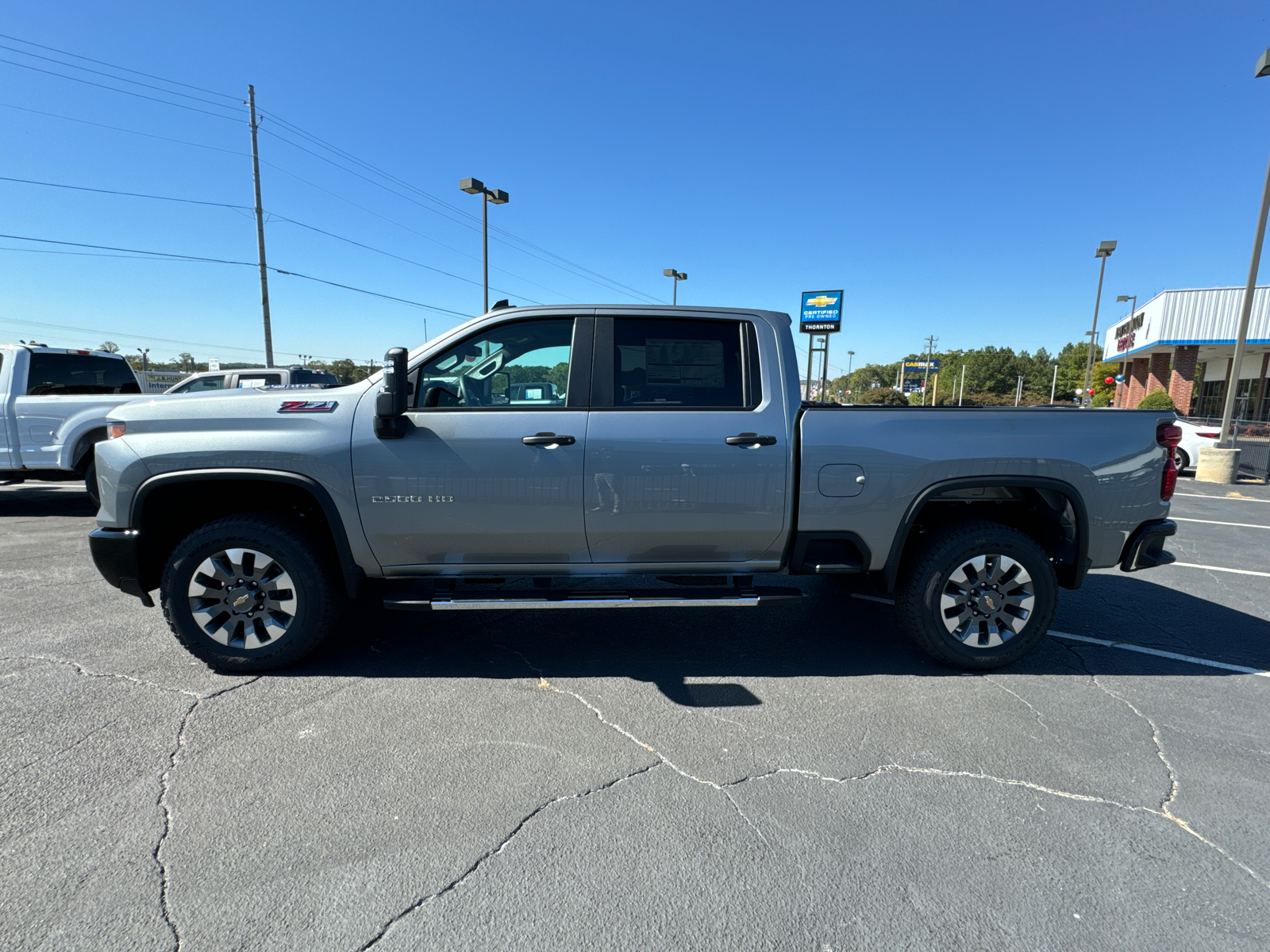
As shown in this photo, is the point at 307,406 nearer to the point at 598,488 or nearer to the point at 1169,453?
the point at 598,488

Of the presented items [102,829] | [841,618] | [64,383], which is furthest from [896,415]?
[64,383]

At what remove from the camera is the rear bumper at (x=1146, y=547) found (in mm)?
3715

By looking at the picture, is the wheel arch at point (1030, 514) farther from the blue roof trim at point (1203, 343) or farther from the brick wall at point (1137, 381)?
the brick wall at point (1137, 381)

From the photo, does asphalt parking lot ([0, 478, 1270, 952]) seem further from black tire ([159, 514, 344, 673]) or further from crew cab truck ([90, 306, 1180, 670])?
crew cab truck ([90, 306, 1180, 670])

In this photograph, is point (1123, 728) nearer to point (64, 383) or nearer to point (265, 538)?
point (265, 538)

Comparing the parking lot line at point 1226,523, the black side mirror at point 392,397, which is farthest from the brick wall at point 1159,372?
the black side mirror at point 392,397

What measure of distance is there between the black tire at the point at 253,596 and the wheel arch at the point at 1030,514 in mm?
3244

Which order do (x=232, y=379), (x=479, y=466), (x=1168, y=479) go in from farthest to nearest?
(x=232, y=379)
(x=1168, y=479)
(x=479, y=466)

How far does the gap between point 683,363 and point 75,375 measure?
8493mm

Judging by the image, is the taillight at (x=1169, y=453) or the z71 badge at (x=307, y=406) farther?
the taillight at (x=1169, y=453)

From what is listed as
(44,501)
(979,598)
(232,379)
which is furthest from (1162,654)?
(44,501)

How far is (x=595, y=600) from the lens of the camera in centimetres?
348

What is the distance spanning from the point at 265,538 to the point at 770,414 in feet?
9.27

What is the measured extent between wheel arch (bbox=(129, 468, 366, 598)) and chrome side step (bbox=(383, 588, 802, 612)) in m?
0.50
